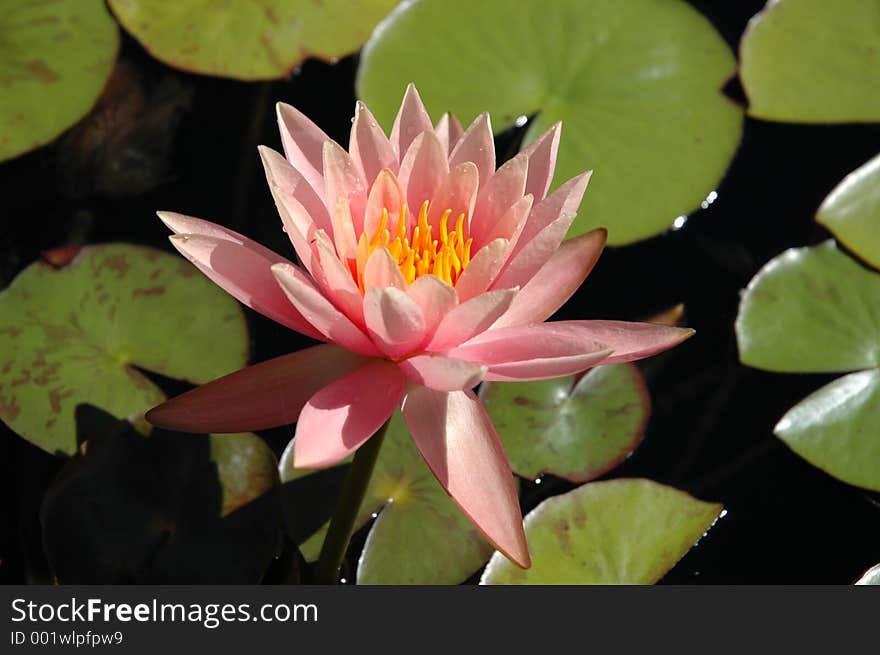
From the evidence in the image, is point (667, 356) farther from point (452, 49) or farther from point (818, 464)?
point (452, 49)

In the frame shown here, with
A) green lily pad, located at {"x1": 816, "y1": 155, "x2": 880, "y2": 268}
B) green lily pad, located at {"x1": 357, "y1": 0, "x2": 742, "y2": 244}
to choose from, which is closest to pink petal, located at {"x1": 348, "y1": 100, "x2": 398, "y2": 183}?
green lily pad, located at {"x1": 357, "y1": 0, "x2": 742, "y2": 244}

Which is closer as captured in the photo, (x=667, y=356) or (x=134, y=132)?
(x=667, y=356)

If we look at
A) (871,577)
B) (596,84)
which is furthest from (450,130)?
(871,577)

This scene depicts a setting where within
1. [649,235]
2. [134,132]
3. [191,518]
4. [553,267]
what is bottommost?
[191,518]

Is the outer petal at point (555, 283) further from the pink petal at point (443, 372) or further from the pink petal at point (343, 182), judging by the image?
the pink petal at point (343, 182)

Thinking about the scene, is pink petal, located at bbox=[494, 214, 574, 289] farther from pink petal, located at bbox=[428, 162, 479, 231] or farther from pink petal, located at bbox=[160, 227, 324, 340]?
pink petal, located at bbox=[160, 227, 324, 340]

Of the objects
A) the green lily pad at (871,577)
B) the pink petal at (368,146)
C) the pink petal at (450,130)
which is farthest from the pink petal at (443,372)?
the green lily pad at (871,577)
